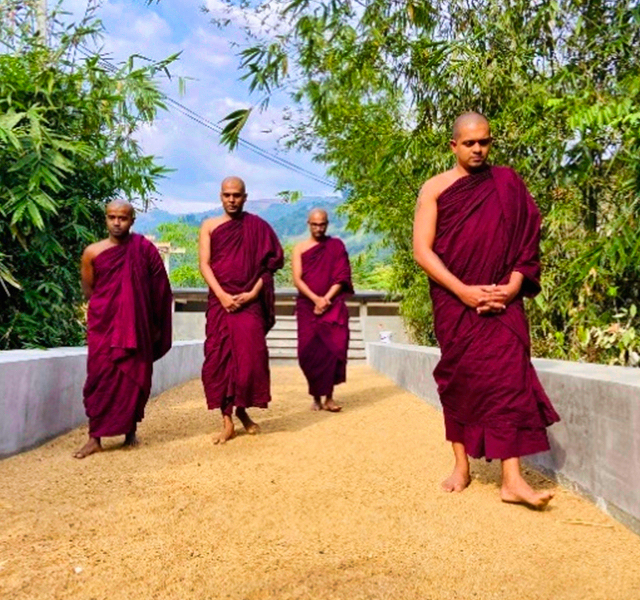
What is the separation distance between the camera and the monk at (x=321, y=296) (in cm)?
769

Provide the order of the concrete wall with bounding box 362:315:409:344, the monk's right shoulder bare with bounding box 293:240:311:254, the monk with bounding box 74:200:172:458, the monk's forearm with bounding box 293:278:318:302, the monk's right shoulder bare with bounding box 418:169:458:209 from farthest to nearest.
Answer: the concrete wall with bounding box 362:315:409:344 → the monk's right shoulder bare with bounding box 293:240:311:254 → the monk's forearm with bounding box 293:278:318:302 → the monk with bounding box 74:200:172:458 → the monk's right shoulder bare with bounding box 418:169:458:209

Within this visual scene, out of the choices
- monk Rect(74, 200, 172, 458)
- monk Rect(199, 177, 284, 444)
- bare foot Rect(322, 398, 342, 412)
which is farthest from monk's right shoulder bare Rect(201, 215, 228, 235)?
bare foot Rect(322, 398, 342, 412)

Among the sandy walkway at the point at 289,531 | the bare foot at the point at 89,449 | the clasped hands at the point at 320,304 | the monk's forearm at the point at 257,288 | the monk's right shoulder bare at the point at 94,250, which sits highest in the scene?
the monk's right shoulder bare at the point at 94,250

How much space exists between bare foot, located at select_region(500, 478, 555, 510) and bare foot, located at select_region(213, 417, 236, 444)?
2.17 metres

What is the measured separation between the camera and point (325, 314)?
7824mm

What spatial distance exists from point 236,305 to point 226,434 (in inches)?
32.9

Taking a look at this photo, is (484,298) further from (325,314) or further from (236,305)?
(325,314)

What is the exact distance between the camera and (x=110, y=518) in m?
3.24

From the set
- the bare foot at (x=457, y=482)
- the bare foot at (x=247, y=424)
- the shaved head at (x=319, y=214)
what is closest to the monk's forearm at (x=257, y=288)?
the bare foot at (x=247, y=424)

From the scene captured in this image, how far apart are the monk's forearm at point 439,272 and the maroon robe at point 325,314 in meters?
4.00

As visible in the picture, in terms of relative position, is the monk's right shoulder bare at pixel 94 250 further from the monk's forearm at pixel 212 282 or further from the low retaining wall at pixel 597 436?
the low retaining wall at pixel 597 436

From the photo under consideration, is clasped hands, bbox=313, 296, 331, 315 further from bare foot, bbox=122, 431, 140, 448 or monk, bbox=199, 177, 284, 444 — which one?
bare foot, bbox=122, 431, 140, 448

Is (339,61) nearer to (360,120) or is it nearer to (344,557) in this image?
(360,120)

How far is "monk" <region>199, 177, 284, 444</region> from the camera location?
5.33m
